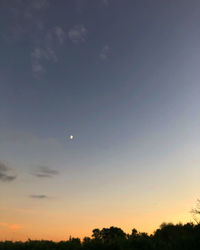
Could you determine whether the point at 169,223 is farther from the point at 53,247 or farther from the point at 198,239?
the point at 53,247

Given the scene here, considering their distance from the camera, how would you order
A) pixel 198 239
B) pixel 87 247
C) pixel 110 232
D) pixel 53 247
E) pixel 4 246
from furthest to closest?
pixel 110 232 → pixel 4 246 → pixel 53 247 → pixel 87 247 → pixel 198 239

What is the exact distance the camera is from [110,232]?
72500mm

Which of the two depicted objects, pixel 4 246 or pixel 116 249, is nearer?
pixel 116 249

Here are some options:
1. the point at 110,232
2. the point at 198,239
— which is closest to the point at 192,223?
the point at 198,239

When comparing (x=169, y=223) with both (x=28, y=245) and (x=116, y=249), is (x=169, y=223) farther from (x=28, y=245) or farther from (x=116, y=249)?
(x=28, y=245)

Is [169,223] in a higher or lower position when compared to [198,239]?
higher

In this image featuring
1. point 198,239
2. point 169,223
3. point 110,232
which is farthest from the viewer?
point 110,232

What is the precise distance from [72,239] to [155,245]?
21.9 ft

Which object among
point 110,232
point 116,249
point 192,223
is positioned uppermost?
point 110,232

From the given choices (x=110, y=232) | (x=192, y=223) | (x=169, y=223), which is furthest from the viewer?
(x=110, y=232)

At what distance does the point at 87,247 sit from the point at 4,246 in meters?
8.10

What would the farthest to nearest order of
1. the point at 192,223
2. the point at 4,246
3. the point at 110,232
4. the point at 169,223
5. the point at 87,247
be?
the point at 110,232 → the point at 169,223 → the point at 192,223 → the point at 4,246 → the point at 87,247

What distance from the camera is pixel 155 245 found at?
1745 centimetres

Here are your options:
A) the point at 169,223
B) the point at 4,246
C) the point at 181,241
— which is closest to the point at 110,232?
→ the point at 169,223
